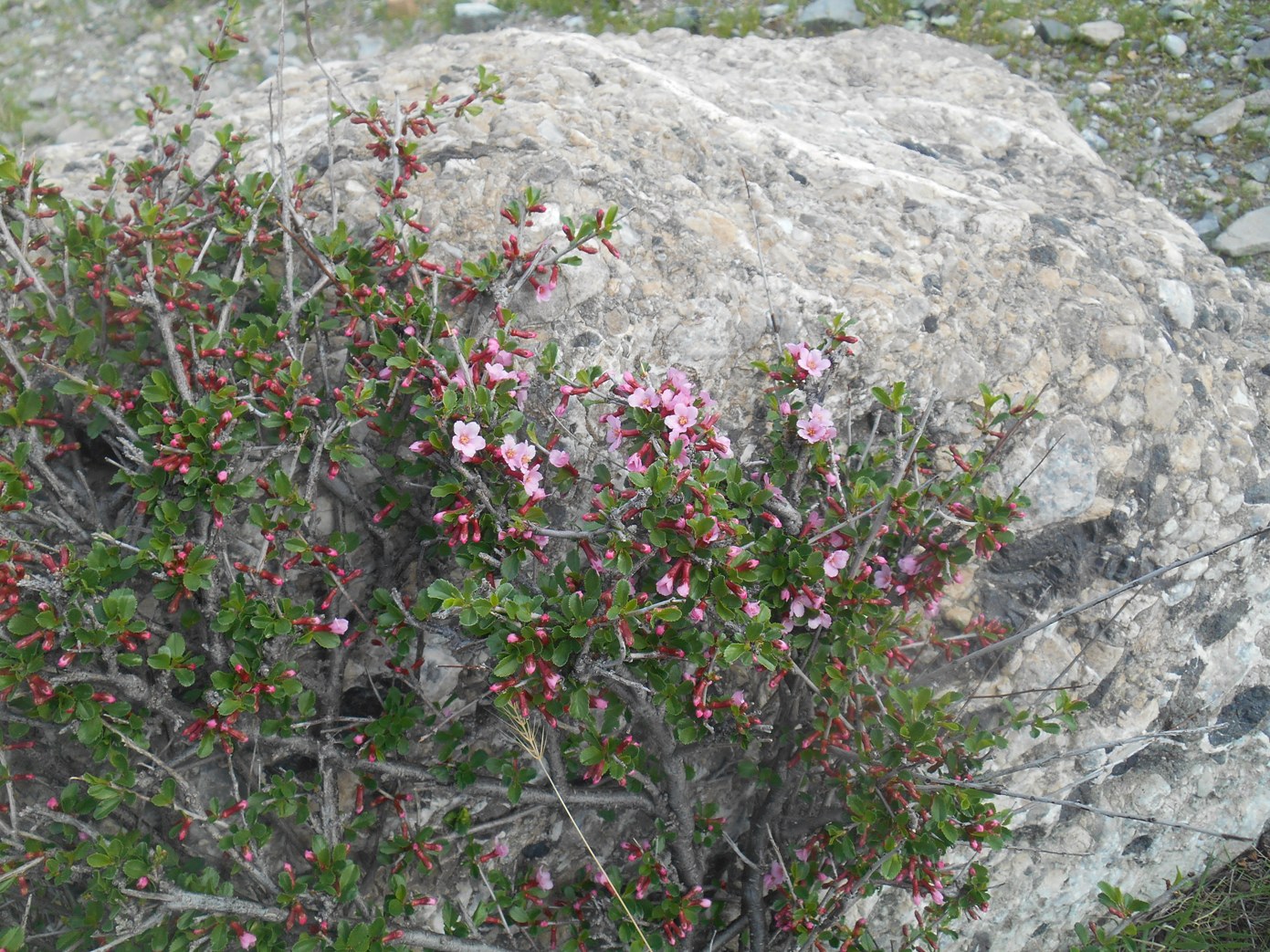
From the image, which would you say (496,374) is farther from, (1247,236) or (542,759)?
(1247,236)

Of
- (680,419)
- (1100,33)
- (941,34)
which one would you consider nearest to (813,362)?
(680,419)

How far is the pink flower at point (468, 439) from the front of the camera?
8.03 ft

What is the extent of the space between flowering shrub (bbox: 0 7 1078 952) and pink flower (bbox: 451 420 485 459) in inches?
0.9

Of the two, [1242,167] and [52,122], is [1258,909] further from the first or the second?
[52,122]

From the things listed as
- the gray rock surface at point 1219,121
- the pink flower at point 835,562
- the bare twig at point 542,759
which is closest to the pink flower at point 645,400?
the pink flower at point 835,562

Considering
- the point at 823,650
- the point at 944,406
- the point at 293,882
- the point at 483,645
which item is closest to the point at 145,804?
the point at 293,882

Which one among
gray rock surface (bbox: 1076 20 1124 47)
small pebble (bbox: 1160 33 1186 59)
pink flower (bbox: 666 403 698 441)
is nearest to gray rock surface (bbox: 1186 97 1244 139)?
small pebble (bbox: 1160 33 1186 59)

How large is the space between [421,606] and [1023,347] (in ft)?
7.11

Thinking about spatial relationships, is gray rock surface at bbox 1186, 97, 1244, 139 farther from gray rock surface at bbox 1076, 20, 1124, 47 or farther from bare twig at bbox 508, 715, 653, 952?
bare twig at bbox 508, 715, 653, 952

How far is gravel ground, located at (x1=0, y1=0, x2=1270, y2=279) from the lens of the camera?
552 centimetres

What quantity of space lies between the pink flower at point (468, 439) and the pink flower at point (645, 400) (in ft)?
1.28

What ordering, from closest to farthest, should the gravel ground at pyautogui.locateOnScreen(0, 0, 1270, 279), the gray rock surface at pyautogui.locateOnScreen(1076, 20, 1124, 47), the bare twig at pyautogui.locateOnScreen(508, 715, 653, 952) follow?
the bare twig at pyautogui.locateOnScreen(508, 715, 653, 952), the gravel ground at pyautogui.locateOnScreen(0, 0, 1270, 279), the gray rock surface at pyautogui.locateOnScreen(1076, 20, 1124, 47)

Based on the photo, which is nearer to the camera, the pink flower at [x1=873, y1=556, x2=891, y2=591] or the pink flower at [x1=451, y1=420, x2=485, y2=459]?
the pink flower at [x1=451, y1=420, x2=485, y2=459]

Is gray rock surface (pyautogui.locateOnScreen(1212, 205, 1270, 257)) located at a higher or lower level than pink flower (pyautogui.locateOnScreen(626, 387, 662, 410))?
lower
